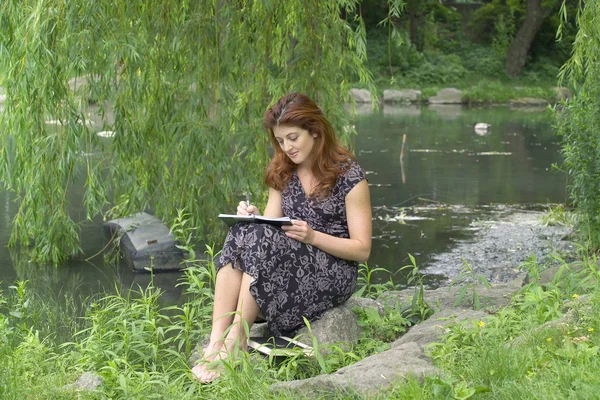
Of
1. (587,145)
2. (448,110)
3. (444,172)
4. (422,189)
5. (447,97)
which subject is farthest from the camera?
(447,97)

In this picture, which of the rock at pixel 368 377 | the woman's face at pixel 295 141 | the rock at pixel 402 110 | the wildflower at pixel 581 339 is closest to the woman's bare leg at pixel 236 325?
the rock at pixel 368 377

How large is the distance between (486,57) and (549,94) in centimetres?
349

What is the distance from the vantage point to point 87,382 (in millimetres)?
3816

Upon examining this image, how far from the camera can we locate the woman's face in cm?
430

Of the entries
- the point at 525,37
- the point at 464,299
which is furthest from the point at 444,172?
the point at 525,37

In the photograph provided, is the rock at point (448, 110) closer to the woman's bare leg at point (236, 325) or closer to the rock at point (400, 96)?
the rock at point (400, 96)

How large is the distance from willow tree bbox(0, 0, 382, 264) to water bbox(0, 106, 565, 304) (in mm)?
416

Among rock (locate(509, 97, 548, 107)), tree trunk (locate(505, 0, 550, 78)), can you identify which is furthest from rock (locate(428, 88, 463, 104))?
tree trunk (locate(505, 0, 550, 78))

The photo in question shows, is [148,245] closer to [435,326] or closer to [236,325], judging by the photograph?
[236,325]

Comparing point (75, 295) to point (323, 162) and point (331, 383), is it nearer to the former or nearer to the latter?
point (323, 162)

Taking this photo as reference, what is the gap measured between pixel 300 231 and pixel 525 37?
25394 mm

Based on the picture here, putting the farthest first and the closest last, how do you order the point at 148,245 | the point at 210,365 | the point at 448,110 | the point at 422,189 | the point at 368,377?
the point at 448,110
the point at 422,189
the point at 148,245
the point at 210,365
the point at 368,377

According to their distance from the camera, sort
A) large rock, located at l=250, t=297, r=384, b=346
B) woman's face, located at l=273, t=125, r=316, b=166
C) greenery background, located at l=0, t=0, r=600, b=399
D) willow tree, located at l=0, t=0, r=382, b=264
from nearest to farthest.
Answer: large rock, located at l=250, t=297, r=384, b=346
woman's face, located at l=273, t=125, r=316, b=166
greenery background, located at l=0, t=0, r=600, b=399
willow tree, located at l=0, t=0, r=382, b=264

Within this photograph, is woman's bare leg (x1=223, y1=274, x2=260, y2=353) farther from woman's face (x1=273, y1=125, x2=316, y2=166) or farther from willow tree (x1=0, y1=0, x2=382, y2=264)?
willow tree (x1=0, y1=0, x2=382, y2=264)
